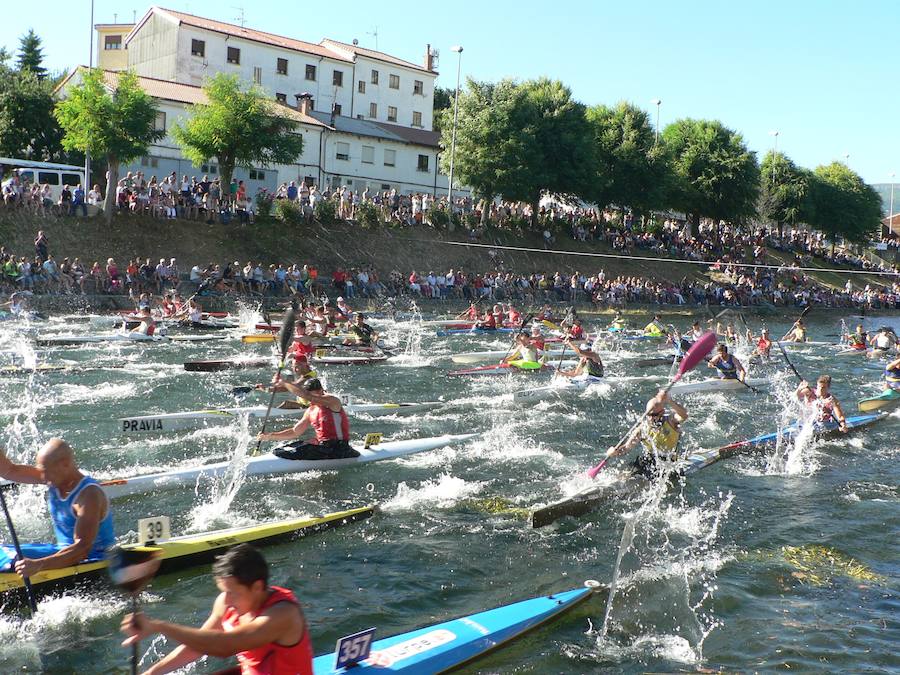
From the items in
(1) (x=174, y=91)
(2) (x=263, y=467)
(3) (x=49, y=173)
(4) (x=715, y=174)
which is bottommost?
(2) (x=263, y=467)

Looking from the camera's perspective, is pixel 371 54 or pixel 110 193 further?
pixel 371 54

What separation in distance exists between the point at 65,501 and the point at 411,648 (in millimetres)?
3103

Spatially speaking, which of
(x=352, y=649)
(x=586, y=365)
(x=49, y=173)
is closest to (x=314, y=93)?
(x=49, y=173)

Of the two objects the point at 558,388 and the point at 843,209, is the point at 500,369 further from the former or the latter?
the point at 843,209

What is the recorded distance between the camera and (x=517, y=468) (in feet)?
43.5

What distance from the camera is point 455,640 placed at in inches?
272

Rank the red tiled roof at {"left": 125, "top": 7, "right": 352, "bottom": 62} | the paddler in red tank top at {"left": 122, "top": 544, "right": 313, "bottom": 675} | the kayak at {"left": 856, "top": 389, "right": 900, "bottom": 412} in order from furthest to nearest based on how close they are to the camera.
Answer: the red tiled roof at {"left": 125, "top": 7, "right": 352, "bottom": 62}, the kayak at {"left": 856, "top": 389, "right": 900, "bottom": 412}, the paddler in red tank top at {"left": 122, "top": 544, "right": 313, "bottom": 675}

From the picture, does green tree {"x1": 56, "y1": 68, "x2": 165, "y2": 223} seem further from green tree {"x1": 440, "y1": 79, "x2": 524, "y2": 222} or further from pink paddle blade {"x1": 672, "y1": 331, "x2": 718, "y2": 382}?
pink paddle blade {"x1": 672, "y1": 331, "x2": 718, "y2": 382}

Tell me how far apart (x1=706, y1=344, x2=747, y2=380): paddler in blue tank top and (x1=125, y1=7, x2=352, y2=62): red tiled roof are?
41.3m

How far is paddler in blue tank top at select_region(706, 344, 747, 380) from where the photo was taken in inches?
830

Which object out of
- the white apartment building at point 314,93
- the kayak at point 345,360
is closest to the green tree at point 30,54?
the white apartment building at point 314,93

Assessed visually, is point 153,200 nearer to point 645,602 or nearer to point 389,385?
point 389,385

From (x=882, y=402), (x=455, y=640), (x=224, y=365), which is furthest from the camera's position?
(x=224, y=365)

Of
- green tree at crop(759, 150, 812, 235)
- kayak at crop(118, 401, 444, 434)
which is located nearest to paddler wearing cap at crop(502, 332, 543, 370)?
kayak at crop(118, 401, 444, 434)
